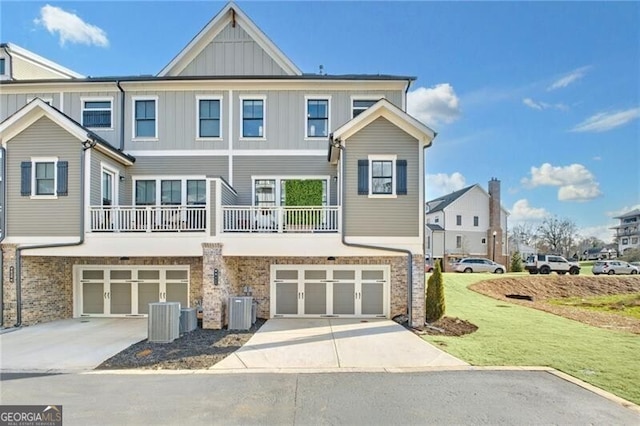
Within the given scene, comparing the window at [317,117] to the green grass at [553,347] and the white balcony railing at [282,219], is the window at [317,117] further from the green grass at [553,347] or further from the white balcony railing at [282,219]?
the green grass at [553,347]

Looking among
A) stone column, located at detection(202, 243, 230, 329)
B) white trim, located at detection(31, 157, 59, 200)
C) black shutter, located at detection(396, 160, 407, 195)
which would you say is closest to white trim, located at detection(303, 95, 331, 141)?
black shutter, located at detection(396, 160, 407, 195)

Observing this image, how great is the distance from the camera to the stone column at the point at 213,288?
34.8 feet

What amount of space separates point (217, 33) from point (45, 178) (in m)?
9.08

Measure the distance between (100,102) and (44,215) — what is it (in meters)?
5.52

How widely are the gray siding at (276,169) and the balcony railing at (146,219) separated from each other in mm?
2296

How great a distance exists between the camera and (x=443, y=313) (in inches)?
474

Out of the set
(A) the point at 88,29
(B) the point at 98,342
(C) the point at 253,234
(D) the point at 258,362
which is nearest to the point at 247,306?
(C) the point at 253,234

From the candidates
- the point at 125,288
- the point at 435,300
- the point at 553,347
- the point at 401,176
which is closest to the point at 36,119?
the point at 125,288

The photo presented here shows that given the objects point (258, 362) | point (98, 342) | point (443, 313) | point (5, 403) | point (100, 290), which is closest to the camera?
point (5, 403)

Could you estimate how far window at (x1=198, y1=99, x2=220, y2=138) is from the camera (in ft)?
45.6

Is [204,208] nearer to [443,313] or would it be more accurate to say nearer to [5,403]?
[5,403]

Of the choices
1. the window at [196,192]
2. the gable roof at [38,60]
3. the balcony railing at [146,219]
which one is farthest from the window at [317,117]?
the gable roof at [38,60]

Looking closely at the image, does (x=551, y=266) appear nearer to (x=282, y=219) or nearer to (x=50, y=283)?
(x=282, y=219)

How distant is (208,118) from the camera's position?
13953 millimetres
